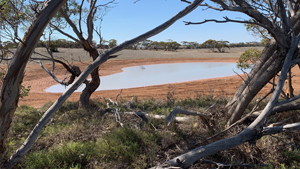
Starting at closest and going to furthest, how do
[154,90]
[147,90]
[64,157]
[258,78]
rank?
[64,157] → [258,78] → [154,90] → [147,90]

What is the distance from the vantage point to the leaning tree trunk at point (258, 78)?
3.66 meters

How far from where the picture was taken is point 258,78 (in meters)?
3.85

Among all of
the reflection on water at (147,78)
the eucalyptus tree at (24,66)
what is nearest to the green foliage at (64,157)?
the eucalyptus tree at (24,66)

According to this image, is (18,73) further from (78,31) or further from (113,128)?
(78,31)

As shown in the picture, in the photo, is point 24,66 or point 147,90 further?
point 147,90

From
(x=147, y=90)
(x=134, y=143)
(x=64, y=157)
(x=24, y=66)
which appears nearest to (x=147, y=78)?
(x=147, y=90)

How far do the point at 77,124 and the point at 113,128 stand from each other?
0.97 m

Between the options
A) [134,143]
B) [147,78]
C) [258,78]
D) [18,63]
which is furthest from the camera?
[147,78]

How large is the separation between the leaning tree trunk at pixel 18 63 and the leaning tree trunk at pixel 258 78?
3.66 meters

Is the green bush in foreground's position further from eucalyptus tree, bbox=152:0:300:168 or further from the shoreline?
the shoreline

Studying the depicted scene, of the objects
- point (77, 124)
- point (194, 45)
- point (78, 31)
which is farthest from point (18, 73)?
point (194, 45)

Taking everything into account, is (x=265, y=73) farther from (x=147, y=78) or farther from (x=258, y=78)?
(x=147, y=78)

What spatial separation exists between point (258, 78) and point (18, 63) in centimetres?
415

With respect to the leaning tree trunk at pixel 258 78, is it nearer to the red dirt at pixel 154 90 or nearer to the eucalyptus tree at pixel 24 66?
the eucalyptus tree at pixel 24 66
